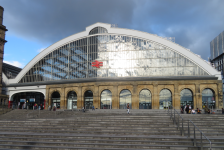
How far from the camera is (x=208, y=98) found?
40.3 m

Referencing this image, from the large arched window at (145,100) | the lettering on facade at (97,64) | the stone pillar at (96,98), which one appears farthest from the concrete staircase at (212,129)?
the lettering on facade at (97,64)

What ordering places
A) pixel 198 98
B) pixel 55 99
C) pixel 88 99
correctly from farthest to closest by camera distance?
pixel 55 99 → pixel 88 99 → pixel 198 98

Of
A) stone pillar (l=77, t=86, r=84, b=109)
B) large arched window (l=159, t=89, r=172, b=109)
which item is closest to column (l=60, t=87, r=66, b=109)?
stone pillar (l=77, t=86, r=84, b=109)

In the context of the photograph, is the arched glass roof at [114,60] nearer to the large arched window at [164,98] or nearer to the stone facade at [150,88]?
the stone facade at [150,88]

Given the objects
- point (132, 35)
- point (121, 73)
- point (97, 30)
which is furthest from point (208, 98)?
point (97, 30)

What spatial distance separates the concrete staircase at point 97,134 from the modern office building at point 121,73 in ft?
67.7

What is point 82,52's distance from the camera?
4666 centimetres

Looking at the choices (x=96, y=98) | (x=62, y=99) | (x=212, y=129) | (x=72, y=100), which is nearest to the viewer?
(x=212, y=129)

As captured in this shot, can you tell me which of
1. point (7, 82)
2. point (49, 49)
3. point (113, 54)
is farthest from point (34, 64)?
point (113, 54)

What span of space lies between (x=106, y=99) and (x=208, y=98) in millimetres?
19713

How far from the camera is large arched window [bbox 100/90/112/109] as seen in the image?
42.8 metres

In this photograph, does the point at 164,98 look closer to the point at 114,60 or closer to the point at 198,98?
the point at 198,98

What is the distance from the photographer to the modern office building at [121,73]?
4062 cm

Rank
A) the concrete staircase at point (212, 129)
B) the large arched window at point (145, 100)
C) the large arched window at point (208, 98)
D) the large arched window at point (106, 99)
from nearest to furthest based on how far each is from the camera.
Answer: the concrete staircase at point (212, 129)
the large arched window at point (208, 98)
the large arched window at point (145, 100)
the large arched window at point (106, 99)
